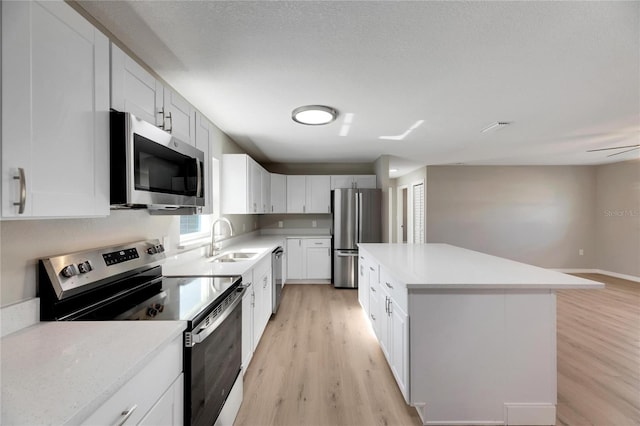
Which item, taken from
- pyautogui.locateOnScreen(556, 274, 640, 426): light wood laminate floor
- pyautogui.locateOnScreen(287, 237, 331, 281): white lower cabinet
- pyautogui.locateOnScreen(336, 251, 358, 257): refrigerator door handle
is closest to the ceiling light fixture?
pyautogui.locateOnScreen(556, 274, 640, 426): light wood laminate floor

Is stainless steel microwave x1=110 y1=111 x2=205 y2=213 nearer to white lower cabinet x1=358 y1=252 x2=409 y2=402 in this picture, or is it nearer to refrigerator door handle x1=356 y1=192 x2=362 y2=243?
white lower cabinet x1=358 y1=252 x2=409 y2=402

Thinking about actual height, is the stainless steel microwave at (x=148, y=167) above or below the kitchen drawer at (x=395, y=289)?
above

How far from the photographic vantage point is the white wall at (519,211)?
588 cm

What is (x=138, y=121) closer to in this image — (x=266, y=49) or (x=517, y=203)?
(x=266, y=49)

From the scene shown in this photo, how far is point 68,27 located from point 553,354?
2890 mm

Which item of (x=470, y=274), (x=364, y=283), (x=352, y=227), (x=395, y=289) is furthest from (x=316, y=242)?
(x=470, y=274)

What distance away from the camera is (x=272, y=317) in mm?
3346

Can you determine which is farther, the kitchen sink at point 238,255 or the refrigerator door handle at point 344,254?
the refrigerator door handle at point 344,254

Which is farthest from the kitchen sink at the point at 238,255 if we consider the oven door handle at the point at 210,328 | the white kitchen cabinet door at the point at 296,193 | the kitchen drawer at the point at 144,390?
the white kitchen cabinet door at the point at 296,193

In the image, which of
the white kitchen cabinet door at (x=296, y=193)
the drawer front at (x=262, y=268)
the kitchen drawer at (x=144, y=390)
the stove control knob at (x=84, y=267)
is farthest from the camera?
the white kitchen cabinet door at (x=296, y=193)

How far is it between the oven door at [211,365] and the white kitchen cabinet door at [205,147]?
78 cm

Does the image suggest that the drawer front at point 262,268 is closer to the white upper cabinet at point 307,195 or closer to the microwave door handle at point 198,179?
the microwave door handle at point 198,179

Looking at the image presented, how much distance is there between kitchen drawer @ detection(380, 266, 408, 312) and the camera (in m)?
1.74

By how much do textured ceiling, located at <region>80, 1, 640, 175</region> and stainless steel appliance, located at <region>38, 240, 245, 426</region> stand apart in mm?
1285
